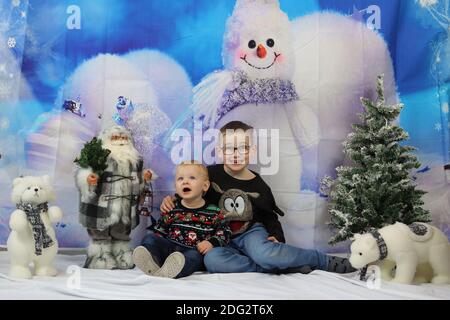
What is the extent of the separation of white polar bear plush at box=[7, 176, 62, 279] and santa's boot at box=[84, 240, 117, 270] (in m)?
0.19

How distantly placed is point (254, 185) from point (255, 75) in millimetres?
635

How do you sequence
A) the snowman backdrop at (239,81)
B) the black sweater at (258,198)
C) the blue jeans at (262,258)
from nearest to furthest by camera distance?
1. the blue jeans at (262,258)
2. the black sweater at (258,198)
3. the snowman backdrop at (239,81)

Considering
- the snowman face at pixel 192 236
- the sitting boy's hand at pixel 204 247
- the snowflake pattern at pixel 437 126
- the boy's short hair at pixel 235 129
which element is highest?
the snowflake pattern at pixel 437 126

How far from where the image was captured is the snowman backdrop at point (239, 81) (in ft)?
9.86

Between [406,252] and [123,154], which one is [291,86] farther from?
[406,252]

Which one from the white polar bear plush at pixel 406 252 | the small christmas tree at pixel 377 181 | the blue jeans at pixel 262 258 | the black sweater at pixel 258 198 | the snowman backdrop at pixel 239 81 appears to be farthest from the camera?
Result: the snowman backdrop at pixel 239 81

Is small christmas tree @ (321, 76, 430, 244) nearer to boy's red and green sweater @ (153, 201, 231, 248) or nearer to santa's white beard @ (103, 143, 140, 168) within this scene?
boy's red and green sweater @ (153, 201, 231, 248)

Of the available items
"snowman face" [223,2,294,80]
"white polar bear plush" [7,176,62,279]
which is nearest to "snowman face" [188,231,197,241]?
"white polar bear plush" [7,176,62,279]

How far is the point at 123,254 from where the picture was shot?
265 centimetres

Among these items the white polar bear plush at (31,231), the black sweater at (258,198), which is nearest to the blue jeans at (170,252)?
the black sweater at (258,198)

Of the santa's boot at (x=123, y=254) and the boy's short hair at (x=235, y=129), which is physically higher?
the boy's short hair at (x=235, y=129)

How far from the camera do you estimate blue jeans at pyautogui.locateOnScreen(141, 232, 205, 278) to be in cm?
247

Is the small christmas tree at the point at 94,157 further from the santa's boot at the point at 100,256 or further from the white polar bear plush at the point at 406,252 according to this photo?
the white polar bear plush at the point at 406,252

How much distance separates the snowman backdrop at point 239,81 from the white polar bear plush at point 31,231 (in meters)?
0.52
